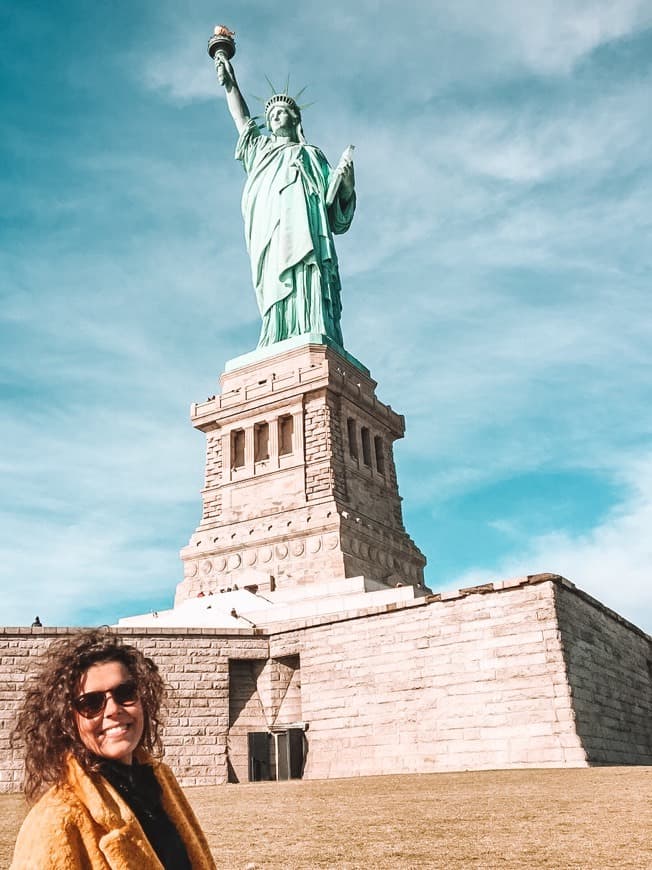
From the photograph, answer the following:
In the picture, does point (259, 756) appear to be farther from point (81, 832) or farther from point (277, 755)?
point (81, 832)

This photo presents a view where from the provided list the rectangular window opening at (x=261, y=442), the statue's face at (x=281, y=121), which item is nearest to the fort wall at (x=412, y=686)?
the rectangular window opening at (x=261, y=442)

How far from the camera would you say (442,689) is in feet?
52.3

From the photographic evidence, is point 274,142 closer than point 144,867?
No

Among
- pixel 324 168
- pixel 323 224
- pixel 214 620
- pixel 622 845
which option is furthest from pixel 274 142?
pixel 622 845

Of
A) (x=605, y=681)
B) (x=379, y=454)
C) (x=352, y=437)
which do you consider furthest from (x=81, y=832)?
(x=379, y=454)

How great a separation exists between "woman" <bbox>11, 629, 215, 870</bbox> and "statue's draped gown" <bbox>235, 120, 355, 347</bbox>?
3102 cm

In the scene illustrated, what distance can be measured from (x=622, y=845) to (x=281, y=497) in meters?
24.0

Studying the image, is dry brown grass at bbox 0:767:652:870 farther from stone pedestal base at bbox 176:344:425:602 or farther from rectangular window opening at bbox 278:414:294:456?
rectangular window opening at bbox 278:414:294:456

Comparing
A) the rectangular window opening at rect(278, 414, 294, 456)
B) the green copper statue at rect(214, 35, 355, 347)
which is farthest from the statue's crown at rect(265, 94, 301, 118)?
the rectangular window opening at rect(278, 414, 294, 456)

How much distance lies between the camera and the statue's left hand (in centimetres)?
3619

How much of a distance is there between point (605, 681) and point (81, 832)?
16269 millimetres

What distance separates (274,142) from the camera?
3756 centimetres

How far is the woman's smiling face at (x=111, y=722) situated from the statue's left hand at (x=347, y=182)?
116ft

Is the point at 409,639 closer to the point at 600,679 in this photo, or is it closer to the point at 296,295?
the point at 600,679
